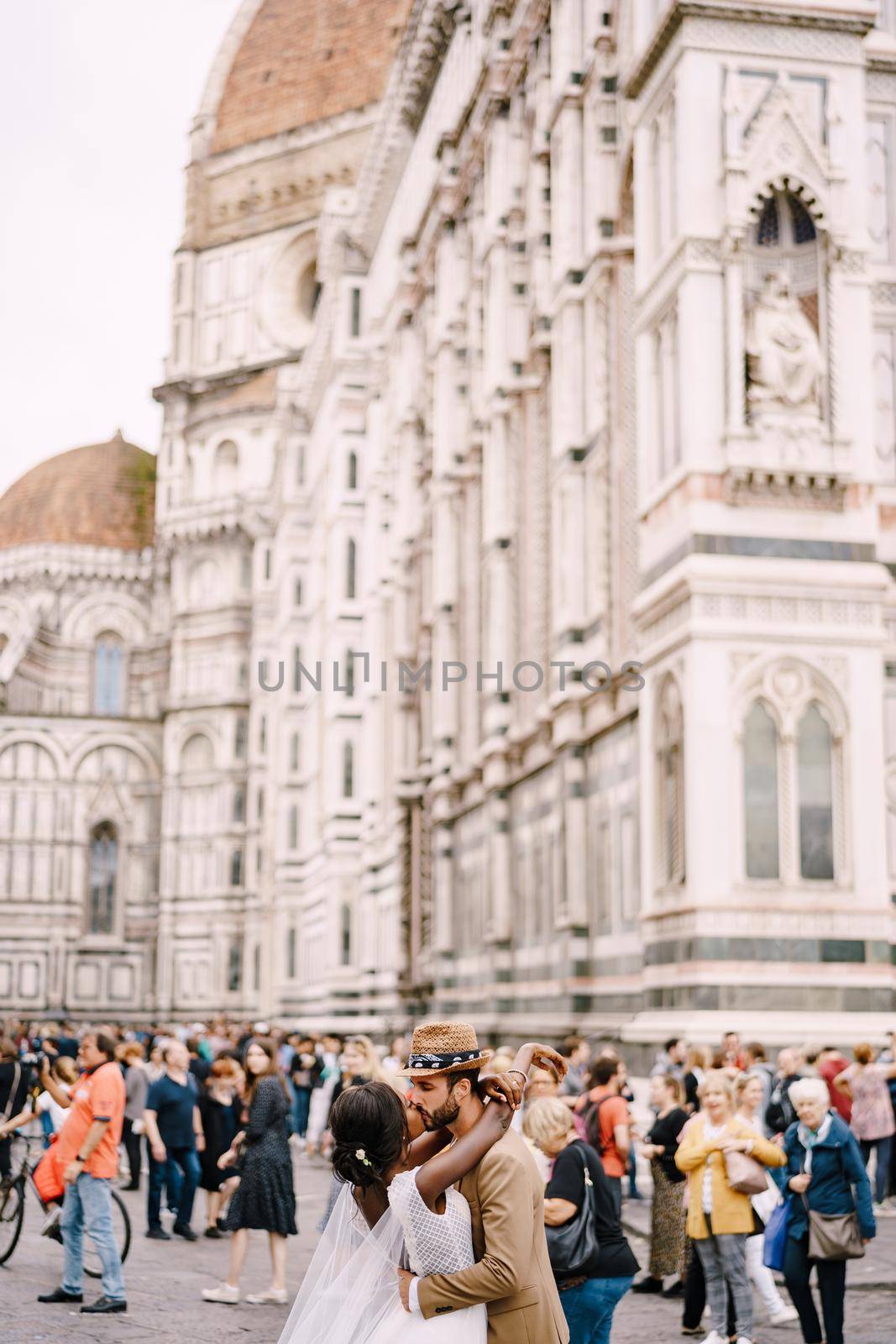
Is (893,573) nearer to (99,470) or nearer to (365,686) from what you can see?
(365,686)

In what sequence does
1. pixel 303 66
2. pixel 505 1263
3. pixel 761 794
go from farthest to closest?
1. pixel 303 66
2. pixel 761 794
3. pixel 505 1263

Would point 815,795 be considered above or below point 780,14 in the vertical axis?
below

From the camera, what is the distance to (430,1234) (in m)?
4.85

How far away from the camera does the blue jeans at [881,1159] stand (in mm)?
15594

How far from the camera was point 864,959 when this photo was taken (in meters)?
18.6

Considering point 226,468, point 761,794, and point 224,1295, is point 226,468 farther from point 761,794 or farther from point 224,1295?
point 224,1295

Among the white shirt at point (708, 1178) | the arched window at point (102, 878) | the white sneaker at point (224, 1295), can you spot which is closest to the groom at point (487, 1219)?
the white shirt at point (708, 1178)

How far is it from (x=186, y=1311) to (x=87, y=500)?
73.9 m

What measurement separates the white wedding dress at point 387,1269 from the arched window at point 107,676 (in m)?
73.7

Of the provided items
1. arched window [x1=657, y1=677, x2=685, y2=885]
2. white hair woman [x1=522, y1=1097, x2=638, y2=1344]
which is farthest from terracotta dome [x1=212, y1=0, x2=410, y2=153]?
white hair woman [x1=522, y1=1097, x2=638, y2=1344]

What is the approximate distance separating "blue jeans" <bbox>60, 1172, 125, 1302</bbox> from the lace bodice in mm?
7055

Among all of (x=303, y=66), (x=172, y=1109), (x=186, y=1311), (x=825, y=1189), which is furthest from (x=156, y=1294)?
(x=303, y=66)

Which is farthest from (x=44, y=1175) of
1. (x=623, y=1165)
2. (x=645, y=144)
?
(x=645, y=144)

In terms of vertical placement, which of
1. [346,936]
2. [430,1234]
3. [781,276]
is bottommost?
[430,1234]
